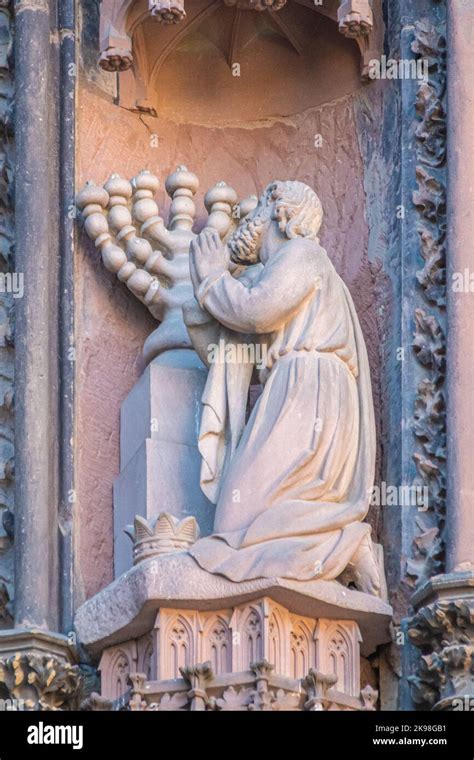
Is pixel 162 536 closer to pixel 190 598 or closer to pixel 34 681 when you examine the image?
pixel 190 598

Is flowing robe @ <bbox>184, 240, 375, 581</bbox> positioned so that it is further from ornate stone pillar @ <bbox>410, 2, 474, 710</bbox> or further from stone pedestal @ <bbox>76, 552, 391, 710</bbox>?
ornate stone pillar @ <bbox>410, 2, 474, 710</bbox>

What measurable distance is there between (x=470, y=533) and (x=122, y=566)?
142 cm

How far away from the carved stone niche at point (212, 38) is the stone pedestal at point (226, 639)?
2429mm

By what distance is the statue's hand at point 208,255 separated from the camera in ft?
45.7

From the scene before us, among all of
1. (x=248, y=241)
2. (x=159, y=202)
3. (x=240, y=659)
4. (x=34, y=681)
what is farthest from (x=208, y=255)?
(x=34, y=681)

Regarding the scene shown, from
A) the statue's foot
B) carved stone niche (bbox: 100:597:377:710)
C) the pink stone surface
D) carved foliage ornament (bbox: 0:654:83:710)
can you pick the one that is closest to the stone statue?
the statue's foot

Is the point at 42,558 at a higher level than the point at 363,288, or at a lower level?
lower

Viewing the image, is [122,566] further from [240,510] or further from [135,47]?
[135,47]

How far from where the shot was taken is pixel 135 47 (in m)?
15.0

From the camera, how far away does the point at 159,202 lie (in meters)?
14.9

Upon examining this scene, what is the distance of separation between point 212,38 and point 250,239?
1425mm

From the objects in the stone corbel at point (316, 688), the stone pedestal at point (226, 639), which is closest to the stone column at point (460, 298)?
the stone pedestal at point (226, 639)

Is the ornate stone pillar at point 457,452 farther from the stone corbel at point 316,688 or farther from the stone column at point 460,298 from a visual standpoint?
the stone corbel at point 316,688
